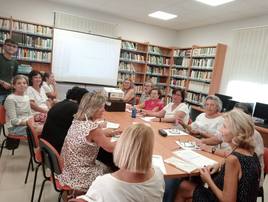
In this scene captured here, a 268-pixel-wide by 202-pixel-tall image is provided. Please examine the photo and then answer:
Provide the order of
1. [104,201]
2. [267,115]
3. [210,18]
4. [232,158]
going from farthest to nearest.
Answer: [210,18], [267,115], [232,158], [104,201]

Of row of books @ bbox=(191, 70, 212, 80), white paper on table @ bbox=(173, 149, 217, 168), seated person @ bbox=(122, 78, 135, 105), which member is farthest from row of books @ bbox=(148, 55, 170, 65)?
white paper on table @ bbox=(173, 149, 217, 168)

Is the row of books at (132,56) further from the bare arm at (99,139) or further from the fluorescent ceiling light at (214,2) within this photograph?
the bare arm at (99,139)

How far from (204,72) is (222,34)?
108 cm

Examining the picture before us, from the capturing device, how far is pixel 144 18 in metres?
6.36

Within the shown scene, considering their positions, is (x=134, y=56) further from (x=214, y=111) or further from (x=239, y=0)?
(x=214, y=111)

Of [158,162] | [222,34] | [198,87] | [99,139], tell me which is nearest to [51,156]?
[99,139]

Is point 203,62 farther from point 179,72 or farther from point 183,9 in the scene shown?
point 183,9

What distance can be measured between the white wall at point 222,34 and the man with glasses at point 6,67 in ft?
15.5

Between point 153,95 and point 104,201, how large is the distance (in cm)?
317

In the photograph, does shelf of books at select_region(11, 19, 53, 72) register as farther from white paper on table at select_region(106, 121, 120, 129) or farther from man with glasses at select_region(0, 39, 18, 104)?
white paper on table at select_region(106, 121, 120, 129)

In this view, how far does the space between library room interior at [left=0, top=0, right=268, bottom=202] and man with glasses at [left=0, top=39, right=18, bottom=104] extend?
2cm

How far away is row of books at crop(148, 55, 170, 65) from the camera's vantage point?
6907 mm

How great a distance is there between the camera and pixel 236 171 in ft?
4.61

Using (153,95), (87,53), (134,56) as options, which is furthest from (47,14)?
(153,95)
